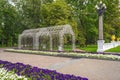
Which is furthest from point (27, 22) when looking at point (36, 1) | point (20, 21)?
point (36, 1)

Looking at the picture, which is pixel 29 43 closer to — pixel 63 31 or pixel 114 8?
pixel 63 31

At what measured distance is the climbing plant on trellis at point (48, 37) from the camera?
20062 mm

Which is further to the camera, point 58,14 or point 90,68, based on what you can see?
point 58,14

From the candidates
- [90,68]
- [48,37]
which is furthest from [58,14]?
[90,68]

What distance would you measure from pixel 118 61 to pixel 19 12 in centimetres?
3292

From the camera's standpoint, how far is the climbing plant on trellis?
20.1 metres

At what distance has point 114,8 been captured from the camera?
34281mm

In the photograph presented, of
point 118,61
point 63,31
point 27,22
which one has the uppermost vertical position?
point 27,22

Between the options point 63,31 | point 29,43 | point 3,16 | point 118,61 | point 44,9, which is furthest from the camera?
point 3,16

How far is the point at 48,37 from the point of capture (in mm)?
25375

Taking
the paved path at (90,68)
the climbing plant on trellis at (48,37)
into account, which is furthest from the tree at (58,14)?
the paved path at (90,68)

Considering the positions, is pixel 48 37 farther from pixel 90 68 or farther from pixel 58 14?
pixel 90 68

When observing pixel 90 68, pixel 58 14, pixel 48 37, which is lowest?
pixel 90 68

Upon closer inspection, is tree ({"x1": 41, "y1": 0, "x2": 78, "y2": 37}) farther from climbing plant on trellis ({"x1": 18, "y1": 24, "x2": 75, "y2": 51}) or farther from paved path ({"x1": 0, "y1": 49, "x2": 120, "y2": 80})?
paved path ({"x1": 0, "y1": 49, "x2": 120, "y2": 80})
